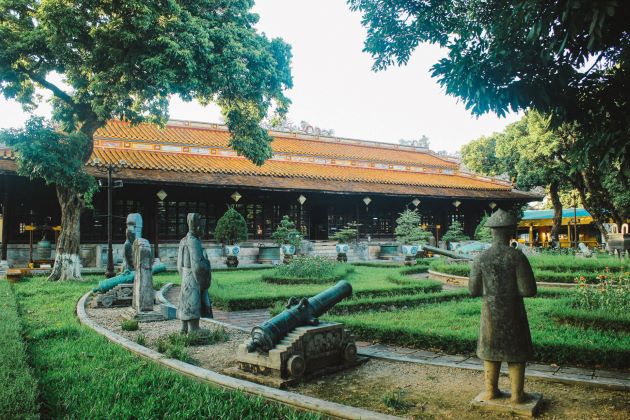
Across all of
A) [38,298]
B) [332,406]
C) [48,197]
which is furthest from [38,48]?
[332,406]

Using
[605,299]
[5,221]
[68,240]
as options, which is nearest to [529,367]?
[605,299]

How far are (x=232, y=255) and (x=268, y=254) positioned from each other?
197 centimetres

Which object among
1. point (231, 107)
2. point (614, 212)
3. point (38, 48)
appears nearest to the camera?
point (38, 48)

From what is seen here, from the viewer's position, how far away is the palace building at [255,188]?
760 inches

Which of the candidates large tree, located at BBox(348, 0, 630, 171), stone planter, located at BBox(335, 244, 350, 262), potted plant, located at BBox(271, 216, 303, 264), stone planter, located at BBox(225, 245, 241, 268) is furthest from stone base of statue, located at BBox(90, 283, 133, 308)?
stone planter, located at BBox(335, 244, 350, 262)

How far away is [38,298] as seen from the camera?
412 inches

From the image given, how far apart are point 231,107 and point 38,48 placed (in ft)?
18.5

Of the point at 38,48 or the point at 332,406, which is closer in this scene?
the point at 332,406

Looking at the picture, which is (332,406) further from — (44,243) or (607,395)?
(44,243)

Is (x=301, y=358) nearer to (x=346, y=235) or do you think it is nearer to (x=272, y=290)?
(x=272, y=290)

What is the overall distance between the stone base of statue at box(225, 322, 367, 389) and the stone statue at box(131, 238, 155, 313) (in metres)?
3.69

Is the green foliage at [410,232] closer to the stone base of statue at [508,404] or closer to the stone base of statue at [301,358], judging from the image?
the stone base of statue at [301,358]

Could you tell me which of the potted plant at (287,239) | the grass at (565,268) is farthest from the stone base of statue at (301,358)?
the potted plant at (287,239)

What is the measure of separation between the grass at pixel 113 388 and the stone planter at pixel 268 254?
14.9m
